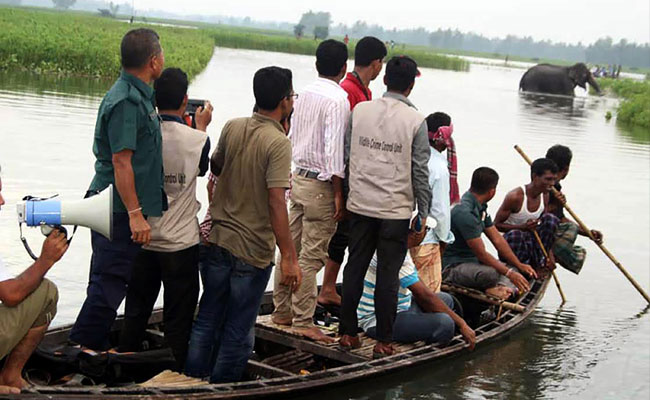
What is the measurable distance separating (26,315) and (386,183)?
7.65ft

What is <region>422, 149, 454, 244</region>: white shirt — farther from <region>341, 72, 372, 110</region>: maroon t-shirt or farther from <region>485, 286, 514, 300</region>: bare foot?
<region>485, 286, 514, 300</region>: bare foot

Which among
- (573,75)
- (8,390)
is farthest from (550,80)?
(8,390)

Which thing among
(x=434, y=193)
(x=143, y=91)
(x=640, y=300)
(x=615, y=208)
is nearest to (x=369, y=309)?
(x=434, y=193)

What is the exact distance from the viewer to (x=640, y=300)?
9.82 meters

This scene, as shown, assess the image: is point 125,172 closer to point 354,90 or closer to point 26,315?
point 26,315

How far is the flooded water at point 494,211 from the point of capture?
23.2 feet

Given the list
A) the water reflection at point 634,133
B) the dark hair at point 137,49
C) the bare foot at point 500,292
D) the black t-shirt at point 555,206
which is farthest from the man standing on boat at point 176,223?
the water reflection at point 634,133

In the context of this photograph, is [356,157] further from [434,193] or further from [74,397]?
[74,397]

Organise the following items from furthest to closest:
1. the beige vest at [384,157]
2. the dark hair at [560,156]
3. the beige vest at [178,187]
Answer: the dark hair at [560,156] → the beige vest at [384,157] → the beige vest at [178,187]

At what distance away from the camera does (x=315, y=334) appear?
637 centimetres

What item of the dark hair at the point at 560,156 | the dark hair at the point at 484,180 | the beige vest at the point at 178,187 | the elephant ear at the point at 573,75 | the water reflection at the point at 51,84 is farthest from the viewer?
the elephant ear at the point at 573,75

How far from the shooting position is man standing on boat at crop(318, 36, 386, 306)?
650cm

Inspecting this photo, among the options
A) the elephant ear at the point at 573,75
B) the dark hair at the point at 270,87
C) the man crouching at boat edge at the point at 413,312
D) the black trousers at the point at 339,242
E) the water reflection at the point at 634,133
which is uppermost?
the dark hair at the point at 270,87

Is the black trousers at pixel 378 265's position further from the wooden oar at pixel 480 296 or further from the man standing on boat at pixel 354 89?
the wooden oar at pixel 480 296
